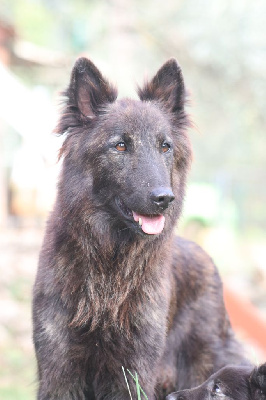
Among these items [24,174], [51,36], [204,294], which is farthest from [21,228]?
[51,36]

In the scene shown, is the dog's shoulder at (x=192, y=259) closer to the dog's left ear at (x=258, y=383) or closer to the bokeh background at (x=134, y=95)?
the dog's left ear at (x=258, y=383)

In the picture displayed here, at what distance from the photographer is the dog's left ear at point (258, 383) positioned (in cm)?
454

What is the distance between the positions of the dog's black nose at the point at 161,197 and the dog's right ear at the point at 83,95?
888mm

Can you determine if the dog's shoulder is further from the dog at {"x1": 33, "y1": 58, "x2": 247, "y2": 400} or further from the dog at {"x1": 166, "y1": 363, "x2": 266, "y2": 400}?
the dog at {"x1": 166, "y1": 363, "x2": 266, "y2": 400}

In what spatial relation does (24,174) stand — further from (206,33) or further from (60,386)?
(60,386)

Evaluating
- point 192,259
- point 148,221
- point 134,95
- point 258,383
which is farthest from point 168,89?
point 134,95

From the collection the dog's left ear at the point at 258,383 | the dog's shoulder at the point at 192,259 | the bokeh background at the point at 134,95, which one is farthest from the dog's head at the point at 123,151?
the bokeh background at the point at 134,95

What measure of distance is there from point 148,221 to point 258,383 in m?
1.39

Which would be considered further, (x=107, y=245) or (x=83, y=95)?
(x=83, y=95)

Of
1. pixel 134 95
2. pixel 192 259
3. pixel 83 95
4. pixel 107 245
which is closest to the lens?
pixel 107 245

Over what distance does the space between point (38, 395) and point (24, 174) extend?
14496 millimetres

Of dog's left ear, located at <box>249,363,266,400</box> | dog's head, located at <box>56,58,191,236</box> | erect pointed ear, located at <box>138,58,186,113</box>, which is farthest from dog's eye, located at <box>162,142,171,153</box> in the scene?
dog's left ear, located at <box>249,363,266,400</box>

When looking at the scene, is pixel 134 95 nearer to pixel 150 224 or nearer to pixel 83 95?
pixel 83 95

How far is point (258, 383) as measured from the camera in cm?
459
